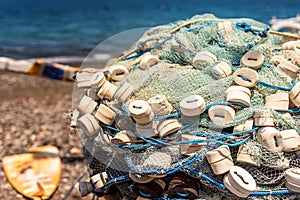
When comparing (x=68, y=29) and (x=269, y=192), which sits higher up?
(x=269, y=192)

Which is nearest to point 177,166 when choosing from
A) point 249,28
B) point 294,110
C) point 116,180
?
point 116,180

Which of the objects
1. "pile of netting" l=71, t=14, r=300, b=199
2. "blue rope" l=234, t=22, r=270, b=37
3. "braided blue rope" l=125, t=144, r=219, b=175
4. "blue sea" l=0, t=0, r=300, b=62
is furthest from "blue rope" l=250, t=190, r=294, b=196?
"blue sea" l=0, t=0, r=300, b=62

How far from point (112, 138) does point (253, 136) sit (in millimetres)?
729

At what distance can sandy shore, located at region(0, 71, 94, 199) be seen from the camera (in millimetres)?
4734

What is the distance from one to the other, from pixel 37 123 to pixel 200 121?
14.9ft

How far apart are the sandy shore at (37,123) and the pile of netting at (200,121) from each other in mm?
1727

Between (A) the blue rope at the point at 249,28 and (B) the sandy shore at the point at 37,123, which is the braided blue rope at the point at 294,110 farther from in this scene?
(B) the sandy shore at the point at 37,123

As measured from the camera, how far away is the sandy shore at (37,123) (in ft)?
15.5

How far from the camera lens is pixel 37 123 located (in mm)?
6285

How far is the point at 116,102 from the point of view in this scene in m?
2.40

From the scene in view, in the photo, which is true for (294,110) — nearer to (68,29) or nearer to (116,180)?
(116,180)

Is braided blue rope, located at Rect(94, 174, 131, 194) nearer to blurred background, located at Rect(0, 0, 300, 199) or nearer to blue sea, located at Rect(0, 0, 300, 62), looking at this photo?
blurred background, located at Rect(0, 0, 300, 199)

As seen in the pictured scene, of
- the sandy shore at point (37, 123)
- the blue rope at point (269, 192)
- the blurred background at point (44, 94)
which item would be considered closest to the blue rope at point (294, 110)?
the blue rope at point (269, 192)

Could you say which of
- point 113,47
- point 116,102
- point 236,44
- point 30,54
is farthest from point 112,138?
point 30,54
